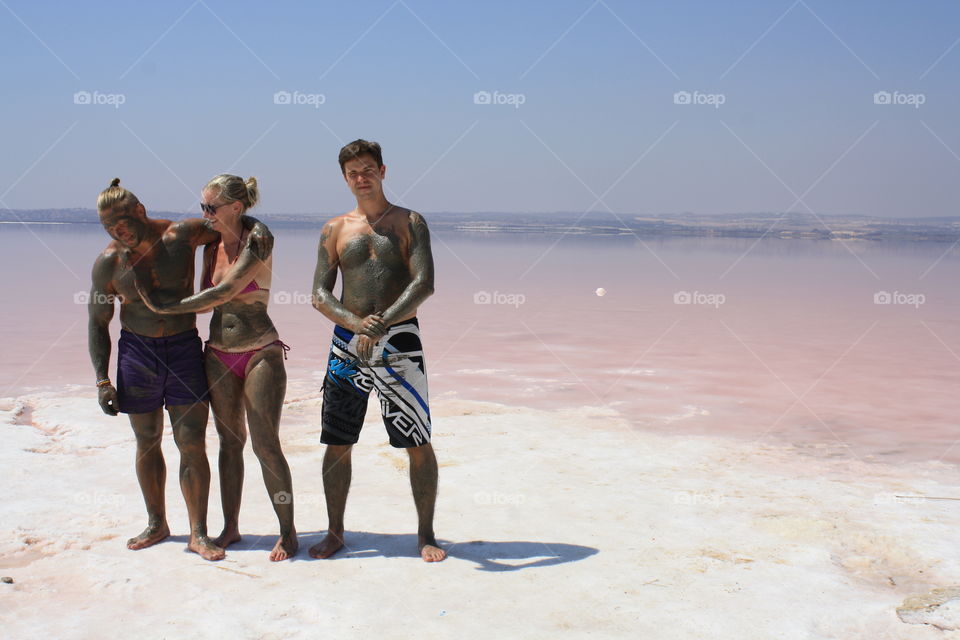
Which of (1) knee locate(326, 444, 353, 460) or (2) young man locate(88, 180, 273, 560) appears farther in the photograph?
(1) knee locate(326, 444, 353, 460)

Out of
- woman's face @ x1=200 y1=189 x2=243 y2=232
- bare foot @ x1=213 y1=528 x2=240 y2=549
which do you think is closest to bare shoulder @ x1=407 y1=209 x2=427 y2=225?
woman's face @ x1=200 y1=189 x2=243 y2=232

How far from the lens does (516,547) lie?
15.3ft

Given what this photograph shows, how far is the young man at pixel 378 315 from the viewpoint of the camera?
433 cm

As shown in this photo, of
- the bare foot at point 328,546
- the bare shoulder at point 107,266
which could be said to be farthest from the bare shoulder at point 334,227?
the bare foot at point 328,546

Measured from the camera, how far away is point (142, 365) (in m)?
4.41

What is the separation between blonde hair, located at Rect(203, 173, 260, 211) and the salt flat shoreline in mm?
1832

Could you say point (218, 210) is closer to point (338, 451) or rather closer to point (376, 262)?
point (376, 262)

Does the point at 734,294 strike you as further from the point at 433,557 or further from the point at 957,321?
the point at 433,557

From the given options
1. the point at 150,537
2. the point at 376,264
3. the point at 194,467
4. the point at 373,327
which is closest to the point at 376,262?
the point at 376,264

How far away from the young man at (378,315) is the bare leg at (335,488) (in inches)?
0.5

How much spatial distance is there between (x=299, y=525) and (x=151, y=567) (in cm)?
96

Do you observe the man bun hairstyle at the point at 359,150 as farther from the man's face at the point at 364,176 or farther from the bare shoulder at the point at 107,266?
the bare shoulder at the point at 107,266

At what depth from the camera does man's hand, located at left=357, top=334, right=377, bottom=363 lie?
4.21m

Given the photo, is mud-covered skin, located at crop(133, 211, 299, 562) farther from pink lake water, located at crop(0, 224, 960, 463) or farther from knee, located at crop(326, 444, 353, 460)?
pink lake water, located at crop(0, 224, 960, 463)
